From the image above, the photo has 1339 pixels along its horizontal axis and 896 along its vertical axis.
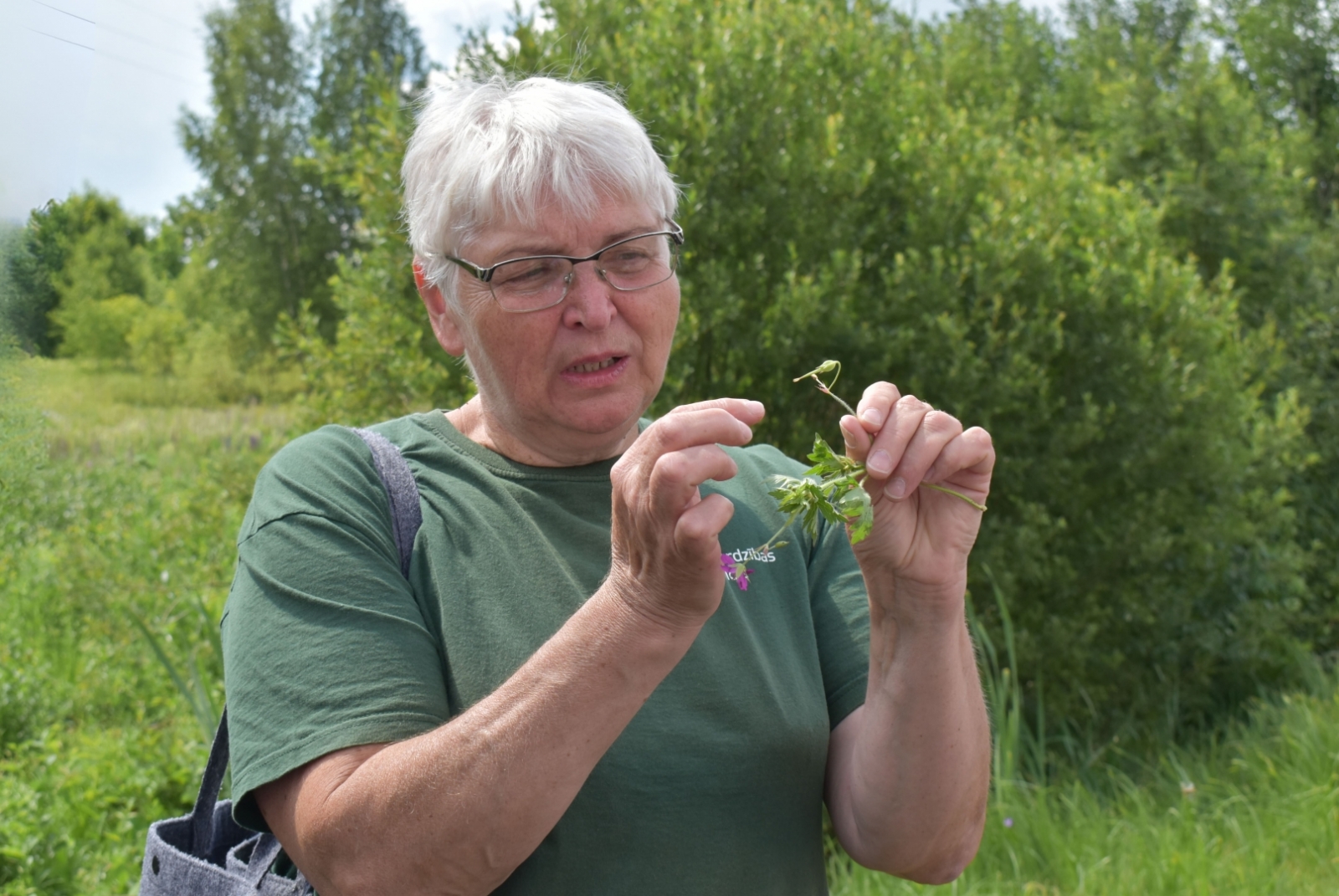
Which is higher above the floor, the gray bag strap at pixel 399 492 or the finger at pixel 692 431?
the finger at pixel 692 431

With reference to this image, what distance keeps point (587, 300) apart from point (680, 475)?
591 millimetres

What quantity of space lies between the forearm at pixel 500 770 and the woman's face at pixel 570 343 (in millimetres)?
526

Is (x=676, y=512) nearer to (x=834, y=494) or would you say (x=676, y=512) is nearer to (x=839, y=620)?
(x=834, y=494)

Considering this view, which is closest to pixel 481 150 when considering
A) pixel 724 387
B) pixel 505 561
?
pixel 505 561

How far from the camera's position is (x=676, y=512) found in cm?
138

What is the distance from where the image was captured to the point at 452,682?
1660 millimetres

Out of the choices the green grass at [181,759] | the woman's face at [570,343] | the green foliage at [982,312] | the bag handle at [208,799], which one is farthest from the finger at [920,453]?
the green foliage at [982,312]

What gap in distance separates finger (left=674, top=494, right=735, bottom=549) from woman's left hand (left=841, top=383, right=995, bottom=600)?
0.30 metres

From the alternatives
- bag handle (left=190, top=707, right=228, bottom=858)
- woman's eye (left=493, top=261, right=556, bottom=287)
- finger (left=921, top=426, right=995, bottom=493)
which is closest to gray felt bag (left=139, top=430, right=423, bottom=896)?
bag handle (left=190, top=707, right=228, bottom=858)

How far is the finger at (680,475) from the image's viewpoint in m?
1.37

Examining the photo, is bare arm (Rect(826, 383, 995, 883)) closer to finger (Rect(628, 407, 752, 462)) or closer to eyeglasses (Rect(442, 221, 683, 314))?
finger (Rect(628, 407, 752, 462))

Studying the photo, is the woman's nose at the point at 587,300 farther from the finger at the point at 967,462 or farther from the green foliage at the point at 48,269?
the green foliage at the point at 48,269

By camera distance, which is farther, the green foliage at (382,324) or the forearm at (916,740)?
the green foliage at (382,324)

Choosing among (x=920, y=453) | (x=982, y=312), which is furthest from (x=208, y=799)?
(x=982, y=312)
